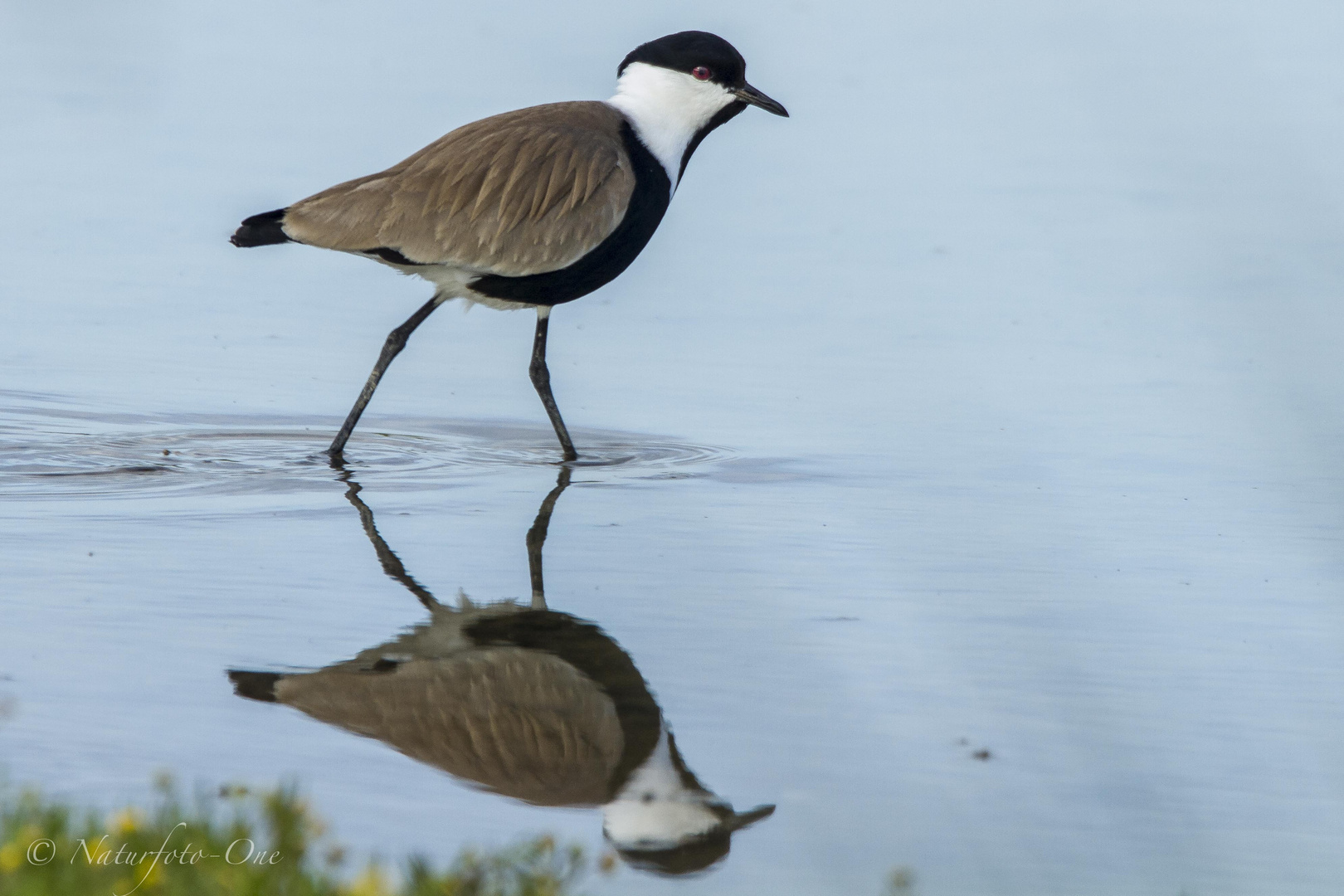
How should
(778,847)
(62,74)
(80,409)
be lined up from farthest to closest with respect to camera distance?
(62,74)
(80,409)
(778,847)

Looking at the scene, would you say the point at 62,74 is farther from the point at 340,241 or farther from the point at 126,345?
the point at 340,241

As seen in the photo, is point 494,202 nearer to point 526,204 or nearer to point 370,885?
point 526,204

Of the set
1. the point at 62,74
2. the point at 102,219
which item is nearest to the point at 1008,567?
the point at 102,219

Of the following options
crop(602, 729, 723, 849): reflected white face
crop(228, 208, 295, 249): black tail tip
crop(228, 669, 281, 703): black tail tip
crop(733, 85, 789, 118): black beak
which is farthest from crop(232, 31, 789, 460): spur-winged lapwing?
crop(602, 729, 723, 849): reflected white face

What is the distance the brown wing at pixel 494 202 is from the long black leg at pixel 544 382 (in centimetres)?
51

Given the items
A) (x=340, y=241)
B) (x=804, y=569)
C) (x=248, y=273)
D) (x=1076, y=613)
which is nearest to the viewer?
(x=1076, y=613)

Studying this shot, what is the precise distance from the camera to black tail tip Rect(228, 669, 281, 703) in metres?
4.50

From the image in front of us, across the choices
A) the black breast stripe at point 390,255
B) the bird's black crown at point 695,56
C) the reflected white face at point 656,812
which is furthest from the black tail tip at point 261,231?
the reflected white face at point 656,812

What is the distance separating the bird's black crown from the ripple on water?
4.79 ft

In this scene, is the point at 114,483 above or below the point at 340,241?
below

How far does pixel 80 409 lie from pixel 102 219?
3.53m

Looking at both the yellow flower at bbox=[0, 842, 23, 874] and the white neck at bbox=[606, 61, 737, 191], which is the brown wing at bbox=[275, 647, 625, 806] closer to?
the yellow flower at bbox=[0, 842, 23, 874]

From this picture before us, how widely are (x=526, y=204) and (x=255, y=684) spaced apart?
3.10 meters

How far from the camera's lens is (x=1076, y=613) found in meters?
5.41
